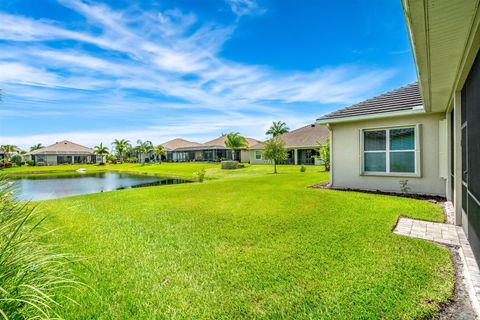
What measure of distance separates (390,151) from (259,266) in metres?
7.87

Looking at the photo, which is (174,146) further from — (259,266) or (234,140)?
(259,266)

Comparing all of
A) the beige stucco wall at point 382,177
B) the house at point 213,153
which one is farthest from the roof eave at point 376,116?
the house at point 213,153

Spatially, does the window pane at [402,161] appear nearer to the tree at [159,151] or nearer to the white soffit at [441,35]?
the white soffit at [441,35]

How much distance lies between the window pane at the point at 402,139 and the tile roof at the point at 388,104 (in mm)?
834

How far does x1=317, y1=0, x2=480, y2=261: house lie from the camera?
2832mm

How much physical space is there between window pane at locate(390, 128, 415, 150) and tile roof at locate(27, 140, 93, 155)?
6741 cm

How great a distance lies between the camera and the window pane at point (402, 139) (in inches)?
332

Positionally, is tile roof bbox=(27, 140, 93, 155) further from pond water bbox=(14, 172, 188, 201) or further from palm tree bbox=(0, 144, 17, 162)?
palm tree bbox=(0, 144, 17, 162)

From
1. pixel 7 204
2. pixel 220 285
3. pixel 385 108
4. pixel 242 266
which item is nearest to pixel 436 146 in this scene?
pixel 385 108

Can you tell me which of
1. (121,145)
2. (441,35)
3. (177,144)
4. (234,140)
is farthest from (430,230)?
(121,145)

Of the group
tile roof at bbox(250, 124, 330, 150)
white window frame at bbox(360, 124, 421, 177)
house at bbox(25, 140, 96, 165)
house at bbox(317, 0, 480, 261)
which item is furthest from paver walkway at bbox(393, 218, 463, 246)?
house at bbox(25, 140, 96, 165)

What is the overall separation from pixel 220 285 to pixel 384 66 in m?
16.9

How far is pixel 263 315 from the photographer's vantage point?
7.95ft

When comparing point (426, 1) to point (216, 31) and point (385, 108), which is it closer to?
point (385, 108)
